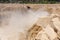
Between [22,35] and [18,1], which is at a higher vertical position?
[18,1]

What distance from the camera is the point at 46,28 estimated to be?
39.1 inches

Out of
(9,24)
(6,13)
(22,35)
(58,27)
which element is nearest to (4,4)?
(6,13)

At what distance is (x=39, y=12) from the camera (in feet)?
3.92

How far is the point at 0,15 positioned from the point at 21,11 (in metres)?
0.17

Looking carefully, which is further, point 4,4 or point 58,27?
point 4,4

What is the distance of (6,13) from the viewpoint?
114cm

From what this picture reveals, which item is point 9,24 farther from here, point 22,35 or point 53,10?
point 53,10

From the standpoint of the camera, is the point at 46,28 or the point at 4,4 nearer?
the point at 46,28

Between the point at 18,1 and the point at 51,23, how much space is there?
0.34 metres

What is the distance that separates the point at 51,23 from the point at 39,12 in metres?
0.19

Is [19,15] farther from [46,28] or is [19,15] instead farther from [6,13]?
[46,28]

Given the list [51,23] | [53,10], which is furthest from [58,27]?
[53,10]

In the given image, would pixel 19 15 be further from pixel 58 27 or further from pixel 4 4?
pixel 58 27

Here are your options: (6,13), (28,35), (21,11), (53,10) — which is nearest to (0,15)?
(6,13)
